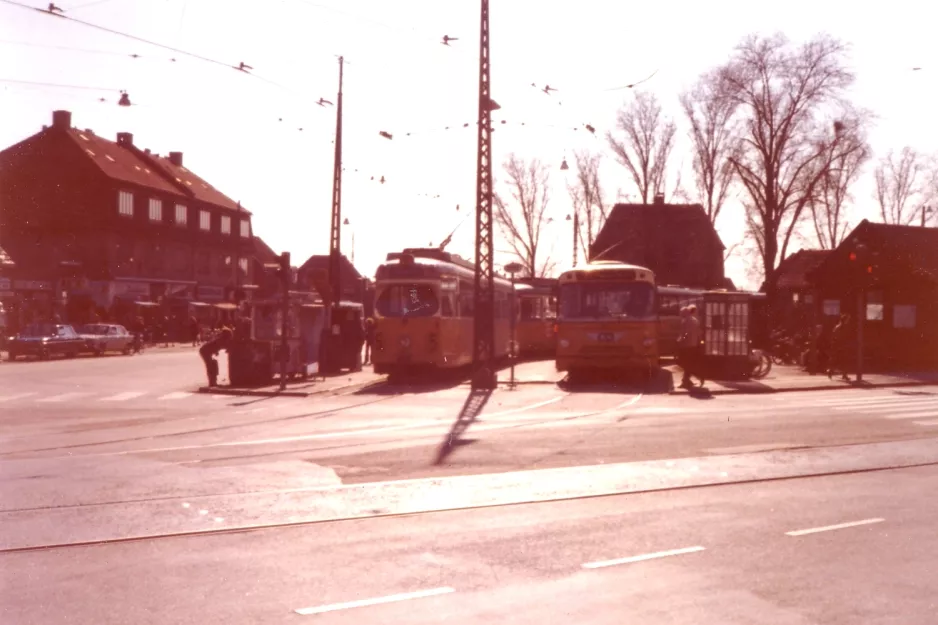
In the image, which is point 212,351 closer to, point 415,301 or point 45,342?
point 415,301

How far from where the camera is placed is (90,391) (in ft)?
87.5

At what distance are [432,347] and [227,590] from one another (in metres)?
21.8

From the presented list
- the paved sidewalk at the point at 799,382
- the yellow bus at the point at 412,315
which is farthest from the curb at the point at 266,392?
the paved sidewalk at the point at 799,382

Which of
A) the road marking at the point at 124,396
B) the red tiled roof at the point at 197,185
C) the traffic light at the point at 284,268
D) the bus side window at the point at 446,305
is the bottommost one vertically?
the road marking at the point at 124,396

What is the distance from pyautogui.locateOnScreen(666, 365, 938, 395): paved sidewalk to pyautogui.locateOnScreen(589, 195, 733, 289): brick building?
25367 millimetres

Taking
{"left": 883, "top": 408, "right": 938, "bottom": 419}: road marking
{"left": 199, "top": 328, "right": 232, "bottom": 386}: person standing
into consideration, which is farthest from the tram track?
{"left": 883, "top": 408, "right": 938, "bottom": 419}: road marking

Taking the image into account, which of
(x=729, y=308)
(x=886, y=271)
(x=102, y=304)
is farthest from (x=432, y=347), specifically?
(x=102, y=304)

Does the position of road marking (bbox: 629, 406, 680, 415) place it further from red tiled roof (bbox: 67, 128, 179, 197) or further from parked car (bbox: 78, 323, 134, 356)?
red tiled roof (bbox: 67, 128, 179, 197)

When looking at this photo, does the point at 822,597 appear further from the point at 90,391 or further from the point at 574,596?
the point at 90,391

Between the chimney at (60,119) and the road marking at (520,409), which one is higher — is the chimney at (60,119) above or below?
above

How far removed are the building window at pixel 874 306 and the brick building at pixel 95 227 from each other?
114ft

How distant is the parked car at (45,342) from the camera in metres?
44.2

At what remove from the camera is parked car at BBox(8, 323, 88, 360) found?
145ft

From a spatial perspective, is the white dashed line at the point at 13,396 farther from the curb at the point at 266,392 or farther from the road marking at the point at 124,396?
the curb at the point at 266,392
